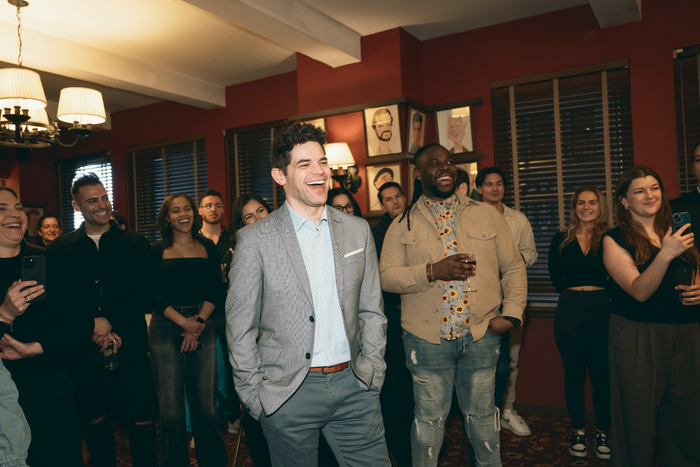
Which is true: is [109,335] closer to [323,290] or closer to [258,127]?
[323,290]

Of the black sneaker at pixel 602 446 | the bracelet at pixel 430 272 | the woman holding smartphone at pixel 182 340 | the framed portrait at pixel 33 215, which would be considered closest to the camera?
the bracelet at pixel 430 272

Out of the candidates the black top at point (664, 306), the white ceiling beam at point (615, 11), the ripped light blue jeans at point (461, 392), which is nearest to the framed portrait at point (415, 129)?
the white ceiling beam at point (615, 11)

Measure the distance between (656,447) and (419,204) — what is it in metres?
2.42

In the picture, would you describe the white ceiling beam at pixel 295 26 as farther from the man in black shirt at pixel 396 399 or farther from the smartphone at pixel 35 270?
the smartphone at pixel 35 270

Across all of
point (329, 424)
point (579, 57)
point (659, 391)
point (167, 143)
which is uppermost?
point (579, 57)

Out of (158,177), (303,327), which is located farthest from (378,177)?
(158,177)

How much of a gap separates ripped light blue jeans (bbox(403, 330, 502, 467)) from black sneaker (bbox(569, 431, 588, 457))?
1297 mm

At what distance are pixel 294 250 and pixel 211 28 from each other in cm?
349

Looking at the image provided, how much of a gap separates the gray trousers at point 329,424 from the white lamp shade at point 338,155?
304cm

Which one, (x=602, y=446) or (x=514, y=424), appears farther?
(x=514, y=424)

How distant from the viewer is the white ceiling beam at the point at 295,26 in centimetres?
348

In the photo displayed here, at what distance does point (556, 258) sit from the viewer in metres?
3.43

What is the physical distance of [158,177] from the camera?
6750 mm

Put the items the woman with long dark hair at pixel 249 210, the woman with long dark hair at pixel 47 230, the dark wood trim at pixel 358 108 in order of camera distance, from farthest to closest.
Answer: the woman with long dark hair at pixel 47 230 → the dark wood trim at pixel 358 108 → the woman with long dark hair at pixel 249 210
